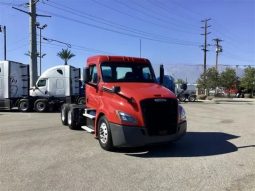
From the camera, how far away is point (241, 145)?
37.1 ft

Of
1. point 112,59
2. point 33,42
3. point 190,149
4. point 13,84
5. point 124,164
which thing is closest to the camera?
point 124,164

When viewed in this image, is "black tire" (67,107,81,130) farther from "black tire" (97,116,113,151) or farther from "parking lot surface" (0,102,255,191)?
"black tire" (97,116,113,151)

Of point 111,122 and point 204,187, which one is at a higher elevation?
point 111,122

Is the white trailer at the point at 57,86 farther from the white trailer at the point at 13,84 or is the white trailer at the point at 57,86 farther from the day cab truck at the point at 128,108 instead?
the day cab truck at the point at 128,108

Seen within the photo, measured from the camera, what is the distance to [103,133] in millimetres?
10578

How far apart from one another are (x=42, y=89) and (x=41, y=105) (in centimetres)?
154

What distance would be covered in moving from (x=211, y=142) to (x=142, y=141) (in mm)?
2976

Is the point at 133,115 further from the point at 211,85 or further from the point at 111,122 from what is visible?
the point at 211,85

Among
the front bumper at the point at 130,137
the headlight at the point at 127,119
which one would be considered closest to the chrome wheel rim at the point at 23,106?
the front bumper at the point at 130,137

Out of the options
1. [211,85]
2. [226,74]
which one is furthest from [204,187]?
[226,74]

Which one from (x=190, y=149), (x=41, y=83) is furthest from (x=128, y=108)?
(x=41, y=83)

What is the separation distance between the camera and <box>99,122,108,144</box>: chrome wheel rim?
1039 cm

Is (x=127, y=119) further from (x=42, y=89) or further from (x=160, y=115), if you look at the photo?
(x=42, y=89)

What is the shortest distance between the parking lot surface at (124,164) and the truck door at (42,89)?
15.3 meters
